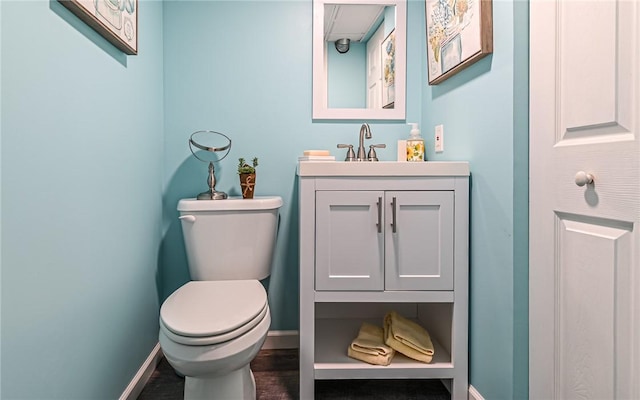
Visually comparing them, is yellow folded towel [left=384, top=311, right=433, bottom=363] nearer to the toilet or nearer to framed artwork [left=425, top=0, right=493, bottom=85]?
the toilet

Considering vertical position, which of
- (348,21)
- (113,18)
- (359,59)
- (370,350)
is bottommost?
(370,350)

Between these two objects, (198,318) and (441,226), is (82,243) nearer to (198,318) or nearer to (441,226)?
(198,318)

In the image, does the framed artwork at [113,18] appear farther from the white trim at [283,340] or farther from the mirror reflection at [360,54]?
the white trim at [283,340]

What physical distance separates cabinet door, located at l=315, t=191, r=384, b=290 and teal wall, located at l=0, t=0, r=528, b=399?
0.36 m

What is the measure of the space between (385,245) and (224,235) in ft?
2.25

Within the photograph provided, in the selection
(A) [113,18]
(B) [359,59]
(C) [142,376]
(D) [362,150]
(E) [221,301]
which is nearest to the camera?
(A) [113,18]

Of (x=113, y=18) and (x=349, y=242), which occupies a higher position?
(x=113, y=18)

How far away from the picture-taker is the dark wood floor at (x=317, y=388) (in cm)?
165

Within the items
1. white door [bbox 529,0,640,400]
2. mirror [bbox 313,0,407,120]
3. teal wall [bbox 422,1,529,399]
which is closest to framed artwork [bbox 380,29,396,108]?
mirror [bbox 313,0,407,120]

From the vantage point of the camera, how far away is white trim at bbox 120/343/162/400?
→ 1530mm

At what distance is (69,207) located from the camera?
1.11 m

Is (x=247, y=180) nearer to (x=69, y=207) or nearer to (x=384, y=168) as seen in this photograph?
(x=384, y=168)

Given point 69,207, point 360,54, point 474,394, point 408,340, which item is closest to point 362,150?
point 360,54

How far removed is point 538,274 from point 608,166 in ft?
1.27
